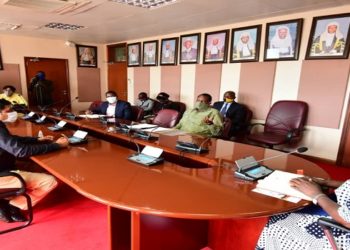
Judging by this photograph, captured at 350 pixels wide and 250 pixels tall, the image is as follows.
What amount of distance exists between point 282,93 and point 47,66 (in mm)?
5764

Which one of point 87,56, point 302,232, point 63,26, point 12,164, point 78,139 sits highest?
point 63,26

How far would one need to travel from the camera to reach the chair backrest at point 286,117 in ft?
11.6

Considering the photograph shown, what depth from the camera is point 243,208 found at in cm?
106

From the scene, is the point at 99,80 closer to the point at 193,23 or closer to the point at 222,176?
the point at 193,23

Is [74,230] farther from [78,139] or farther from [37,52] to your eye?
[37,52]

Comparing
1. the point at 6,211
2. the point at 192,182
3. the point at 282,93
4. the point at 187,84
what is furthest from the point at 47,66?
the point at 192,182

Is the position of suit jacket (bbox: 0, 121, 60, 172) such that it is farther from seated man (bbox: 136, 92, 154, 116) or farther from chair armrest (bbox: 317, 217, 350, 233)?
seated man (bbox: 136, 92, 154, 116)

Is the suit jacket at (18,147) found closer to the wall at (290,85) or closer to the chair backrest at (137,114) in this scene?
the chair backrest at (137,114)

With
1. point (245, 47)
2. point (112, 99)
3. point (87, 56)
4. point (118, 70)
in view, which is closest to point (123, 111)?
point (112, 99)

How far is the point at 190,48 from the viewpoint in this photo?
201 inches

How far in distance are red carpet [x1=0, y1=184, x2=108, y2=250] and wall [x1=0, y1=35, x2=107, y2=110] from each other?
197 inches

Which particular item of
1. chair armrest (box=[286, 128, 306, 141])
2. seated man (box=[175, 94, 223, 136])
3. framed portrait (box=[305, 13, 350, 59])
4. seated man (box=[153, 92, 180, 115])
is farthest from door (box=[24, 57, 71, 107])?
framed portrait (box=[305, 13, 350, 59])

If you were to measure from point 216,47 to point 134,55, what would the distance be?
2.62 meters

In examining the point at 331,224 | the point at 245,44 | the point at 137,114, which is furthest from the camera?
the point at 245,44
